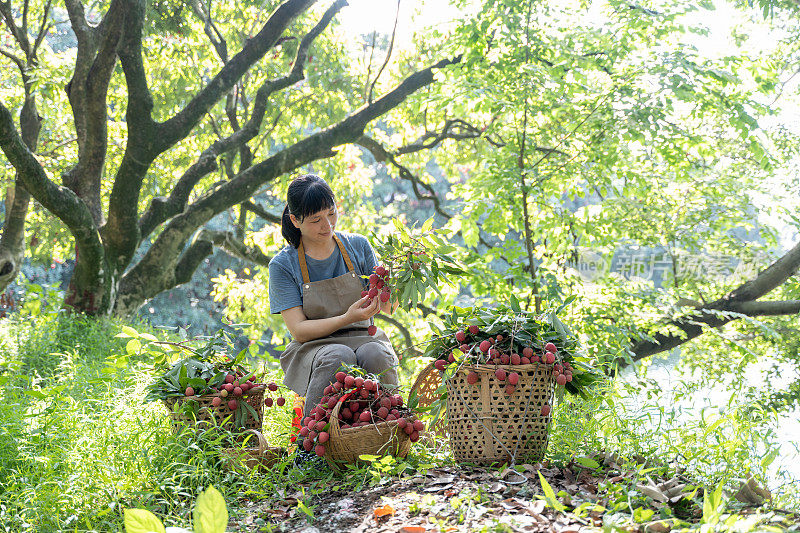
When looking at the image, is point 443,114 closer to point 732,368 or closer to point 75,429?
point 732,368

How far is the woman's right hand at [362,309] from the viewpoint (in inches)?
107

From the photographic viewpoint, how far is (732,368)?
6430mm

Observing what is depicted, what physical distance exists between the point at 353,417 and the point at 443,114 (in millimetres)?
6599

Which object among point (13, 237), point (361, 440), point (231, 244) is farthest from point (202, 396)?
point (231, 244)

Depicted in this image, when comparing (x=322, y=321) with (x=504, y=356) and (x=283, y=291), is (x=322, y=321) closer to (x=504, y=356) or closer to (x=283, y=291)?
(x=283, y=291)

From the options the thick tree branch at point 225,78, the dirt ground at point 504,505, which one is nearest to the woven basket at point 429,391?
the dirt ground at point 504,505

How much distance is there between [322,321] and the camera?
9.37ft

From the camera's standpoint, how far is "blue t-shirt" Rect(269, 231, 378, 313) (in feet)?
9.77

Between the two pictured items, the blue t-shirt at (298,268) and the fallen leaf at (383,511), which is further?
the blue t-shirt at (298,268)

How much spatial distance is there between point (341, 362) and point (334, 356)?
0.04 m

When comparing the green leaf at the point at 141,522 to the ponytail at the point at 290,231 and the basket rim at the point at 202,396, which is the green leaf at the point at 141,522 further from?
the ponytail at the point at 290,231

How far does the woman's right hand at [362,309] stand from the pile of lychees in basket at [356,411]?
0.84 ft

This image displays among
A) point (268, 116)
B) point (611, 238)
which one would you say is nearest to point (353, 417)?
point (611, 238)

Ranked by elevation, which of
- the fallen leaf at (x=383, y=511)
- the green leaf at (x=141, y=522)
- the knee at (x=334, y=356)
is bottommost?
the fallen leaf at (x=383, y=511)
